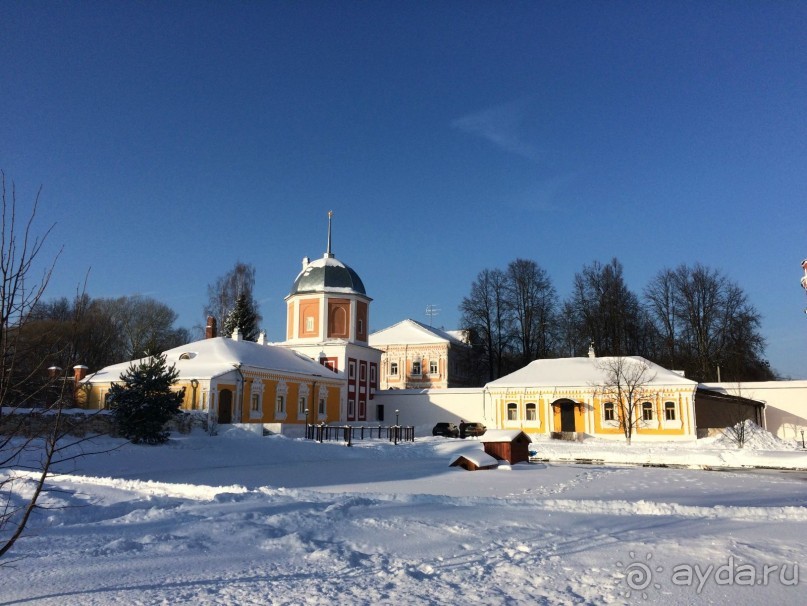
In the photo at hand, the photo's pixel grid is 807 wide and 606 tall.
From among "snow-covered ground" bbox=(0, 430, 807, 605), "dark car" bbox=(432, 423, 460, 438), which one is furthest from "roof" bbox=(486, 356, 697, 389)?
"snow-covered ground" bbox=(0, 430, 807, 605)

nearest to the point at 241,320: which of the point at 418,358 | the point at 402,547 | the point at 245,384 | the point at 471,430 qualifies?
the point at 245,384

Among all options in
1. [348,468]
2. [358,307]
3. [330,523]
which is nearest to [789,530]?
[330,523]

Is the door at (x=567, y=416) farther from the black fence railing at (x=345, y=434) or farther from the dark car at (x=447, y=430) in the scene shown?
the black fence railing at (x=345, y=434)

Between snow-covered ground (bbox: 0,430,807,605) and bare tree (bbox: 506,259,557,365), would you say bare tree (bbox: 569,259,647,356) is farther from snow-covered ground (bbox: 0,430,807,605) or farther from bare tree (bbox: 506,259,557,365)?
snow-covered ground (bbox: 0,430,807,605)

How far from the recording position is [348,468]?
19906 millimetres

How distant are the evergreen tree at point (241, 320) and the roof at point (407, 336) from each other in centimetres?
1472

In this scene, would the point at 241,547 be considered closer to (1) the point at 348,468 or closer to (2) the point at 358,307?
(1) the point at 348,468

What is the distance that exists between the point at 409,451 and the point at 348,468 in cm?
731

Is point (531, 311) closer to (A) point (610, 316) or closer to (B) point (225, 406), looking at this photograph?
(A) point (610, 316)

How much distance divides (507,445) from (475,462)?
216 centimetres

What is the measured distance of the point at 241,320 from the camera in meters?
47.3

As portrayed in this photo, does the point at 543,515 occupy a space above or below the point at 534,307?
below

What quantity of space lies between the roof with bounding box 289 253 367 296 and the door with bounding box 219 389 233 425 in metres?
12.8

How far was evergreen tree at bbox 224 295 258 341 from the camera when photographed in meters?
47.0
